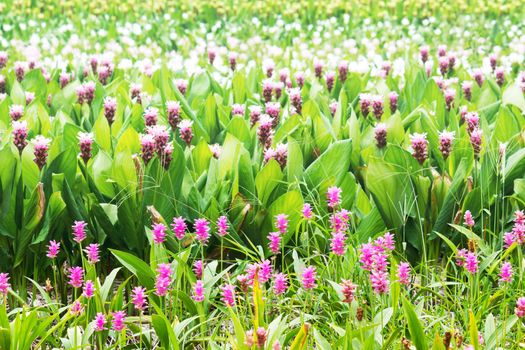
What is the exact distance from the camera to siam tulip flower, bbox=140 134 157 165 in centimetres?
335

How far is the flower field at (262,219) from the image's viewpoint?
2.74 meters

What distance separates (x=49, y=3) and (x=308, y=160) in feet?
26.8

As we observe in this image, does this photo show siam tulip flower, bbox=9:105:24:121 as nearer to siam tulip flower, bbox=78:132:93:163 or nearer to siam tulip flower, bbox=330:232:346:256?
siam tulip flower, bbox=78:132:93:163

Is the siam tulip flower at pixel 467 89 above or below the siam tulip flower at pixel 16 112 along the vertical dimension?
below

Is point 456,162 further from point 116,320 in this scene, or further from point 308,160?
point 116,320

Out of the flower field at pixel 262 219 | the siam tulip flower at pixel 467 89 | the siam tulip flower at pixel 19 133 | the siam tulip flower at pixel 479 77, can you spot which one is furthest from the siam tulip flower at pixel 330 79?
the siam tulip flower at pixel 19 133

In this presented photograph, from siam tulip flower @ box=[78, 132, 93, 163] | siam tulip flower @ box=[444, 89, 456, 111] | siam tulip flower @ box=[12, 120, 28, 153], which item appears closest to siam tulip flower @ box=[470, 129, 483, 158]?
siam tulip flower @ box=[444, 89, 456, 111]

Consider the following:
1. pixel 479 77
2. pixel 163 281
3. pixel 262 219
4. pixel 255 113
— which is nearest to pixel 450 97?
pixel 479 77

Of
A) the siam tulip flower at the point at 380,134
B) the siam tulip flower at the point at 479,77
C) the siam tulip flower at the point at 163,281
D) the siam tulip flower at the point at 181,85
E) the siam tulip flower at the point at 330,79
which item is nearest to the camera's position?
the siam tulip flower at the point at 163,281

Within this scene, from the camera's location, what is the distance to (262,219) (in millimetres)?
3490

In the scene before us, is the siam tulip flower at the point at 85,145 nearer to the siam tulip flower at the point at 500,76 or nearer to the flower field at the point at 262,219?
the flower field at the point at 262,219

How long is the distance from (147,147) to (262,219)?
0.53 metres

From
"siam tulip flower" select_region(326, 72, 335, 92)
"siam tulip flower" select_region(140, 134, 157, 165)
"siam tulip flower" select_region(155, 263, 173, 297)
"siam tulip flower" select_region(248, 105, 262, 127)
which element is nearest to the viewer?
"siam tulip flower" select_region(155, 263, 173, 297)

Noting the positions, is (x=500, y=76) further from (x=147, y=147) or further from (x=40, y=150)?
(x=40, y=150)
